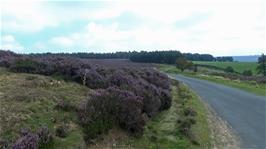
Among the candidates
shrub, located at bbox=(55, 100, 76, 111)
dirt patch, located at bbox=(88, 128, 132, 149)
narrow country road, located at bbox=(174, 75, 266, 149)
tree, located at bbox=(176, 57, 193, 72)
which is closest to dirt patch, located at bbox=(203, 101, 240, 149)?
narrow country road, located at bbox=(174, 75, 266, 149)

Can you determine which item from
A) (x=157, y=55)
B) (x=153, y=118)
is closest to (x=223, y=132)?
(x=153, y=118)

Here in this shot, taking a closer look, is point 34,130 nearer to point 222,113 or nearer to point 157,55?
point 222,113

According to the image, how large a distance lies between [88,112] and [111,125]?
669 mm

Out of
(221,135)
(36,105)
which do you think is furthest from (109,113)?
(221,135)

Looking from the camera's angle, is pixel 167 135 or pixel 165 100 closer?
pixel 167 135

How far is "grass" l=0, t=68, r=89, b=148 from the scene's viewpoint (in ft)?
28.8

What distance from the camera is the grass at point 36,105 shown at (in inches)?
345

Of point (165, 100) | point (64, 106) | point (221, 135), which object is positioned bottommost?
point (221, 135)

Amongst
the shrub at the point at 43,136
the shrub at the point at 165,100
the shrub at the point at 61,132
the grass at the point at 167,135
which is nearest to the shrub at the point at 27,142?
the shrub at the point at 43,136

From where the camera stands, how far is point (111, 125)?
10.4m

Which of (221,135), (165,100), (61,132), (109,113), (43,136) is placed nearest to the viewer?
(43,136)

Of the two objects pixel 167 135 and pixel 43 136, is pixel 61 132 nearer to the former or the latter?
pixel 43 136

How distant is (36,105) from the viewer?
10.3 m

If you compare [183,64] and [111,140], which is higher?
[111,140]
